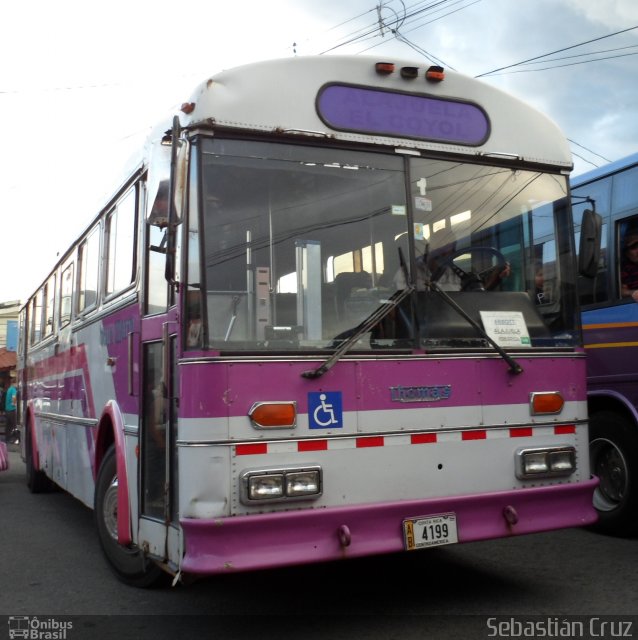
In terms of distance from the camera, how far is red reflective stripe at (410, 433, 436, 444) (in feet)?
14.0

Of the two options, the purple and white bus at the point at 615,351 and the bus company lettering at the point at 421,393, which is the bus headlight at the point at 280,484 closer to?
the bus company lettering at the point at 421,393

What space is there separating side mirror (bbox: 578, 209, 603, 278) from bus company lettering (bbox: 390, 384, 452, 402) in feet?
4.42

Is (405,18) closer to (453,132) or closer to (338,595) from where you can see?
(453,132)

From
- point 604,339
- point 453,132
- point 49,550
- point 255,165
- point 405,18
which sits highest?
point 405,18

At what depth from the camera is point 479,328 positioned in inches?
178

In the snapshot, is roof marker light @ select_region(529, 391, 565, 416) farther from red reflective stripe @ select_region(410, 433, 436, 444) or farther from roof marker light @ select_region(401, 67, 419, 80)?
roof marker light @ select_region(401, 67, 419, 80)

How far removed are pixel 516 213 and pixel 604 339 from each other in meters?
2.28

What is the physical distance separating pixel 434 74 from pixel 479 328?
5.20ft

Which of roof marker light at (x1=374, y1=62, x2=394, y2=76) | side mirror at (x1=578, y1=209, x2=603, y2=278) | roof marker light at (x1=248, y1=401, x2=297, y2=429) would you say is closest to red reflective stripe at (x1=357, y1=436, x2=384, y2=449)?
roof marker light at (x1=248, y1=401, x2=297, y2=429)

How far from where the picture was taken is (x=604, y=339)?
6680 mm

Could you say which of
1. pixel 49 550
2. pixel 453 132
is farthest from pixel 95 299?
pixel 453 132

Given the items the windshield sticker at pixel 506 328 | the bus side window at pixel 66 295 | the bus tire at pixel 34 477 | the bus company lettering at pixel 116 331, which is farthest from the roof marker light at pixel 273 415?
the bus tire at pixel 34 477

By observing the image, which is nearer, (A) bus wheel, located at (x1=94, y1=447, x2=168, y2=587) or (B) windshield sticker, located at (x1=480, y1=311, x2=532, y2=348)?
(B) windshield sticker, located at (x1=480, y1=311, x2=532, y2=348)

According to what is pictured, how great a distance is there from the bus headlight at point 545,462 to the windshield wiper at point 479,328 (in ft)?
1.61
